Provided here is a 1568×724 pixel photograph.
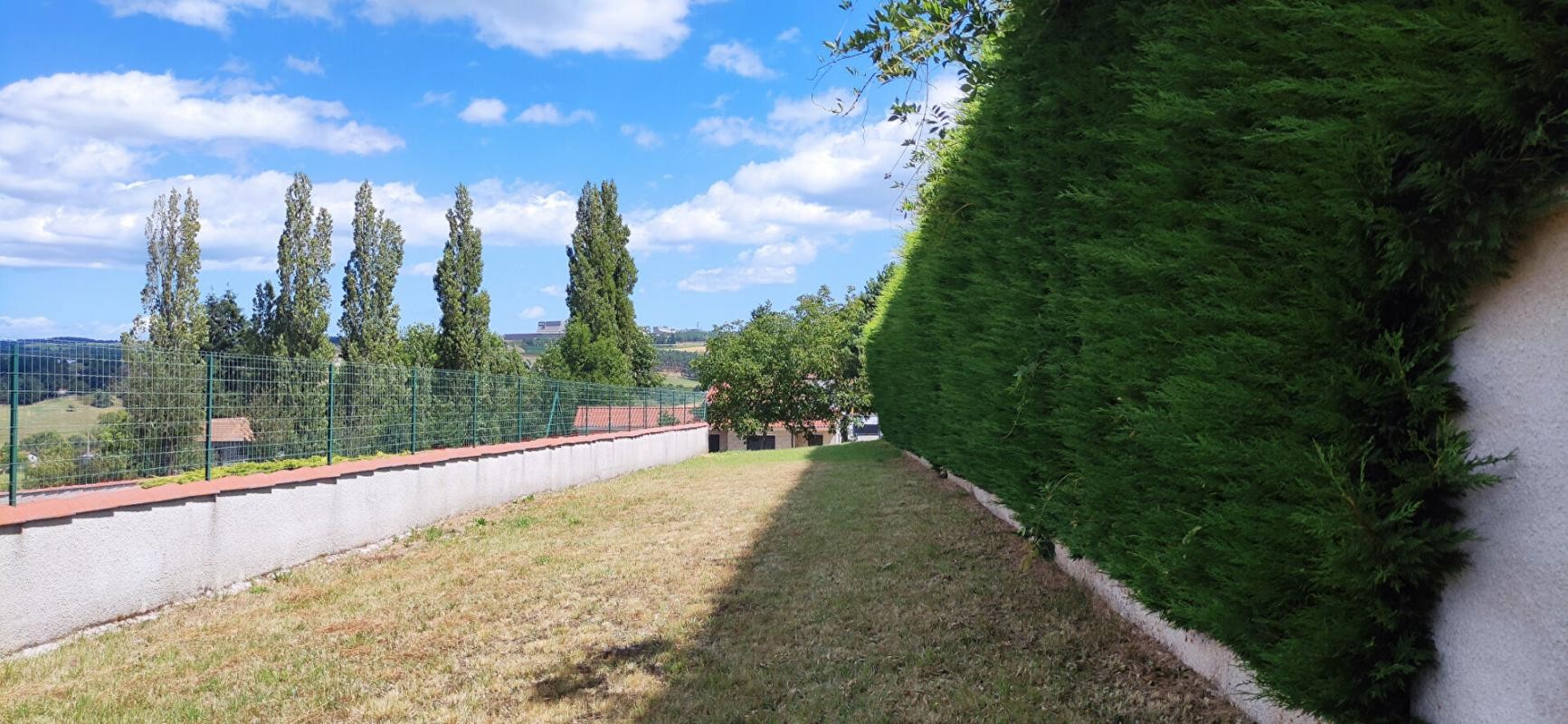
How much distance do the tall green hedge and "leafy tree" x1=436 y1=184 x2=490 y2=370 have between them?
4147 centimetres

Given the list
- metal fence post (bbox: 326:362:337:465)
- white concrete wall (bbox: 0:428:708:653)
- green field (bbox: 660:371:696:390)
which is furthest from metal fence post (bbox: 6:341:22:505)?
green field (bbox: 660:371:696:390)

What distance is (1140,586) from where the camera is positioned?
3973 mm

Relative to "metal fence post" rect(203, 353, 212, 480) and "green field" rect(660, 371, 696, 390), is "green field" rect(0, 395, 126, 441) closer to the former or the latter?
"metal fence post" rect(203, 353, 212, 480)

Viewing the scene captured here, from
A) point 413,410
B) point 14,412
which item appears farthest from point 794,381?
point 14,412

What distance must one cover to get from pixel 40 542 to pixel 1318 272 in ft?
23.5

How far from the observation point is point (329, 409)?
971 centimetres

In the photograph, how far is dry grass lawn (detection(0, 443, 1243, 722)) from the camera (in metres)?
4.05

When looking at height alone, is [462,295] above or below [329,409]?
above

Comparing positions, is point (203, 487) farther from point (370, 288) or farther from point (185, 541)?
point (370, 288)

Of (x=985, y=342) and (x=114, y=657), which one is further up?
(x=985, y=342)

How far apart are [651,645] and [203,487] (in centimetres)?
462

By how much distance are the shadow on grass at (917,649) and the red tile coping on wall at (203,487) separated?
427 cm

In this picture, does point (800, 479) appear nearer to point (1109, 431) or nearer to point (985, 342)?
point (985, 342)

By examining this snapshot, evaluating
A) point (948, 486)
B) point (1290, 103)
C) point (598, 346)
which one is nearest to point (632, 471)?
point (948, 486)
